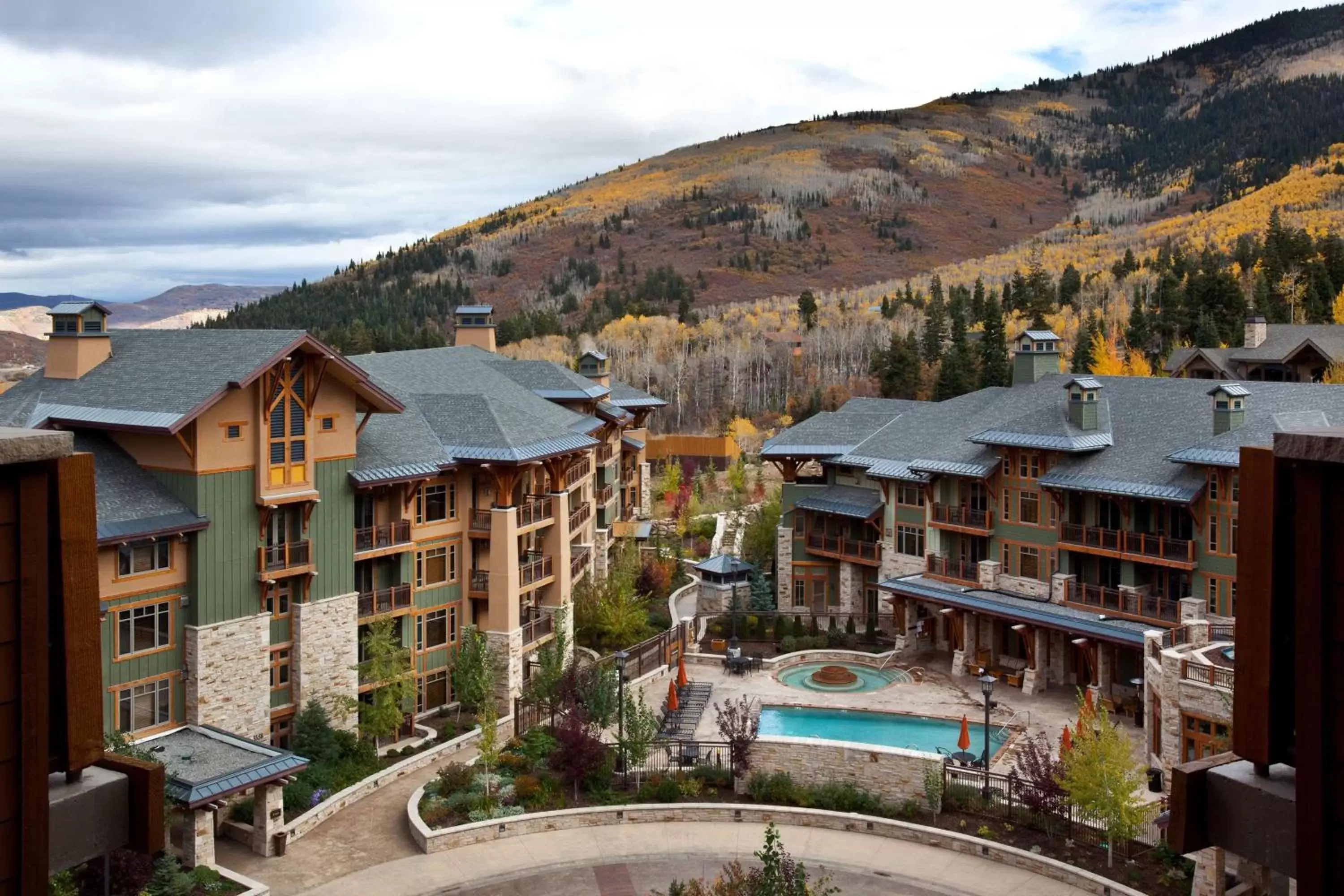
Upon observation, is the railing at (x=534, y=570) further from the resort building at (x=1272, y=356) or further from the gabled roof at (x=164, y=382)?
the resort building at (x=1272, y=356)

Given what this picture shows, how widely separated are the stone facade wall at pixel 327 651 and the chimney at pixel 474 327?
24.7 meters

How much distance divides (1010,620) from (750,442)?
174ft

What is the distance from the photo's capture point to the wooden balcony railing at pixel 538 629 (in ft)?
133

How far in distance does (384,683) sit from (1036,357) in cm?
3025

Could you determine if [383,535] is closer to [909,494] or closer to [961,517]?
[909,494]

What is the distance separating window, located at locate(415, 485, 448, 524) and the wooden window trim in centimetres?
920

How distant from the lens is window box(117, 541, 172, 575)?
2864cm

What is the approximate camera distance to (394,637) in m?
36.8

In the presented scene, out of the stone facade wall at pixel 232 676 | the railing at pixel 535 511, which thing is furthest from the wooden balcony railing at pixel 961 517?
the stone facade wall at pixel 232 676

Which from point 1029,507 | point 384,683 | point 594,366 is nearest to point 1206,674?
point 1029,507

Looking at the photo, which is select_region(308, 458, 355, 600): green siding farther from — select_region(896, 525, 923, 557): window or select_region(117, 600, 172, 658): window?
select_region(896, 525, 923, 557): window

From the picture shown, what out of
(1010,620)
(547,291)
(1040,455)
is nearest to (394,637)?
(1010,620)

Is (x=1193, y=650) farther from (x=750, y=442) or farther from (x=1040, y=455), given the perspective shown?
(x=750, y=442)

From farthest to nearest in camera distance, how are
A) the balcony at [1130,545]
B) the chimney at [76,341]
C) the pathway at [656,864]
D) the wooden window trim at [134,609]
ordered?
the balcony at [1130,545] → the chimney at [76,341] → the wooden window trim at [134,609] → the pathway at [656,864]
